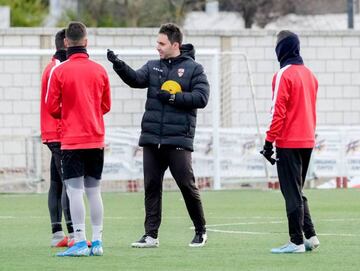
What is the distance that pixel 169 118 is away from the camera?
12906 mm

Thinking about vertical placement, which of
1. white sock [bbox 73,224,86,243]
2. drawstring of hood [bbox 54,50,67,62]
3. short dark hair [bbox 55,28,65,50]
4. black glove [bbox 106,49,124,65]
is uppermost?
short dark hair [bbox 55,28,65,50]

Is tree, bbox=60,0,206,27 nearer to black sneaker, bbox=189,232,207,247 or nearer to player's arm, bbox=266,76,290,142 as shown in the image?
black sneaker, bbox=189,232,207,247

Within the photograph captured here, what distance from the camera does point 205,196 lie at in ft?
72.6

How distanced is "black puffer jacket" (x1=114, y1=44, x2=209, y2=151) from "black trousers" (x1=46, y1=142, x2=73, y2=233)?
0.89 m

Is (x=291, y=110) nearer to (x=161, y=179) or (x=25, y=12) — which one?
(x=161, y=179)

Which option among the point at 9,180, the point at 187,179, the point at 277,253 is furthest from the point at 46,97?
the point at 9,180

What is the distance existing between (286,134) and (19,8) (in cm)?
3863

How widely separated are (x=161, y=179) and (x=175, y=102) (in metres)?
0.86

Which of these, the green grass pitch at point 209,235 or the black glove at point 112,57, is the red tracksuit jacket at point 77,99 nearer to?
the black glove at point 112,57

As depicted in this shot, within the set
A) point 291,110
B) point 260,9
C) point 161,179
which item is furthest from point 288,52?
point 260,9

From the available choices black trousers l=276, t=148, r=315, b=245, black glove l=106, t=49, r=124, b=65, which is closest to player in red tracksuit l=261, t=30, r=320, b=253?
black trousers l=276, t=148, r=315, b=245

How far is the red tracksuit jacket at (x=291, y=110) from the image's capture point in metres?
12.2

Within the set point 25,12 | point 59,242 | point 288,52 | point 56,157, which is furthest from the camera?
point 25,12

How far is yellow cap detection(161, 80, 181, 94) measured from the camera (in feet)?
42.3
